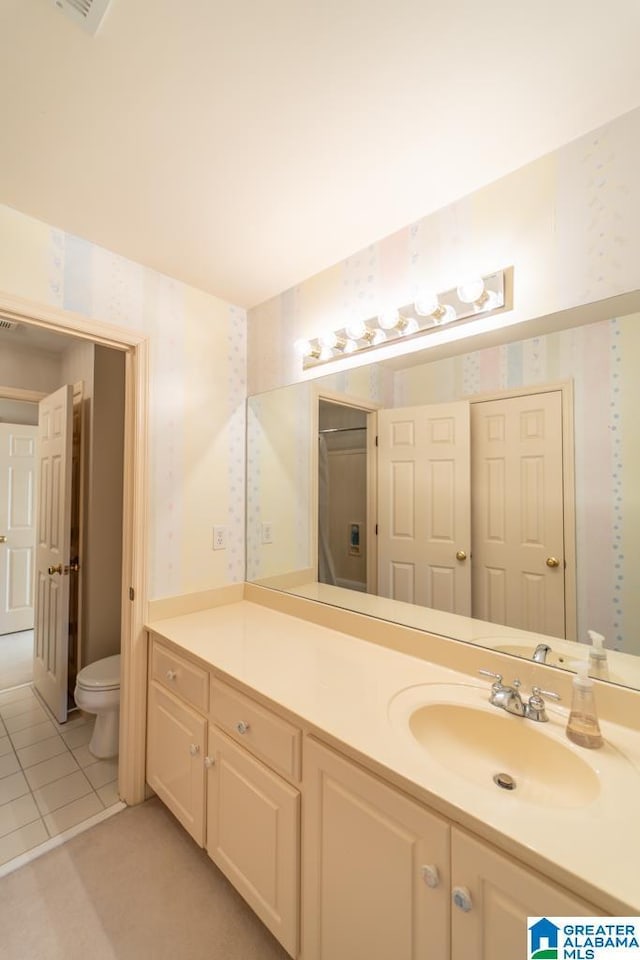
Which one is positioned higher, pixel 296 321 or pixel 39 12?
pixel 39 12

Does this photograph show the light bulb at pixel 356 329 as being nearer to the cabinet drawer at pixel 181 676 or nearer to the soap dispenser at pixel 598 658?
the soap dispenser at pixel 598 658

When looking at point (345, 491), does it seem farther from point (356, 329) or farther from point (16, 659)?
point (16, 659)

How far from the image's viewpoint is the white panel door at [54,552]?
235 cm

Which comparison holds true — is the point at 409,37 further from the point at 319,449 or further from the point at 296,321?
the point at 319,449

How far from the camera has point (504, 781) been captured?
0.96 m

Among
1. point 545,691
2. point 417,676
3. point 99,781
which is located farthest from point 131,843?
point 545,691

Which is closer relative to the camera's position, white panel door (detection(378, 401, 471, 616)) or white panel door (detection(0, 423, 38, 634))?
white panel door (detection(378, 401, 471, 616))

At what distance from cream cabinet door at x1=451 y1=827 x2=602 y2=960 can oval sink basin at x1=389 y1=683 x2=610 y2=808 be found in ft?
0.50

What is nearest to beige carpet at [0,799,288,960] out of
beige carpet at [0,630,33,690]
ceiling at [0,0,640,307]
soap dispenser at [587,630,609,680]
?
soap dispenser at [587,630,609,680]

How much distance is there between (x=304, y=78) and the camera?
973 millimetres

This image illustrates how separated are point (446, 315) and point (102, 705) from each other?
234 cm

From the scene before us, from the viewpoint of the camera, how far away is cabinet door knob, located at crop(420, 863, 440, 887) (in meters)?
0.76

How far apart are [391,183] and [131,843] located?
2543mm

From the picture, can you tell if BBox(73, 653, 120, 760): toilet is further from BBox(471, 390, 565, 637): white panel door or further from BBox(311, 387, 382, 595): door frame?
BBox(471, 390, 565, 637): white panel door
